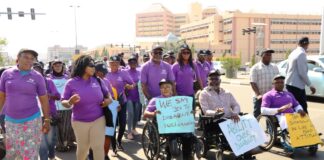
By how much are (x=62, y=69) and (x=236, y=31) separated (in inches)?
4091

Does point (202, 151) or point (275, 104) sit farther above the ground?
point (275, 104)

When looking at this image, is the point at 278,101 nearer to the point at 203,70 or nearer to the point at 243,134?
the point at 243,134

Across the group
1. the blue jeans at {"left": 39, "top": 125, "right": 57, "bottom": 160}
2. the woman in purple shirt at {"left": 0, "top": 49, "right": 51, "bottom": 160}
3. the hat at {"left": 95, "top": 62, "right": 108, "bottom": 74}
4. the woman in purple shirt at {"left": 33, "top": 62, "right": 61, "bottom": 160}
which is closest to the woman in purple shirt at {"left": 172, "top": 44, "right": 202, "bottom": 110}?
the hat at {"left": 95, "top": 62, "right": 108, "bottom": 74}

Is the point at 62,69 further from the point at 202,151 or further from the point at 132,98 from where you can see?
the point at 202,151

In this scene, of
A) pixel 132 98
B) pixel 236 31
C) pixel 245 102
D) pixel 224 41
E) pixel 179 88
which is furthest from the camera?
pixel 224 41

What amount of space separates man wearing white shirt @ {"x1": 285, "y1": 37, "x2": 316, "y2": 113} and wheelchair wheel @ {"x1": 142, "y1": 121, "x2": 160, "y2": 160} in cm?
300

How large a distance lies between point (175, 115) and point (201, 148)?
745mm

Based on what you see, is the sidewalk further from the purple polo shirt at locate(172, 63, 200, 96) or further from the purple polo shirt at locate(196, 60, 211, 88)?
the purple polo shirt at locate(172, 63, 200, 96)

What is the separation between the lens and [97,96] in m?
4.64

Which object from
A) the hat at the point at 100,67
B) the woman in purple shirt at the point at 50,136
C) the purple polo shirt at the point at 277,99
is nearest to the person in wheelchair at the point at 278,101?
the purple polo shirt at the point at 277,99

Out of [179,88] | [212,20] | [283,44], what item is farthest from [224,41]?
[179,88]

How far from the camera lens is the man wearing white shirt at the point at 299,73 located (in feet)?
23.5

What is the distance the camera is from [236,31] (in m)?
107

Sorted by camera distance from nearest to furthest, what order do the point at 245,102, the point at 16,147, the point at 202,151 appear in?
the point at 16,147 → the point at 202,151 → the point at 245,102
